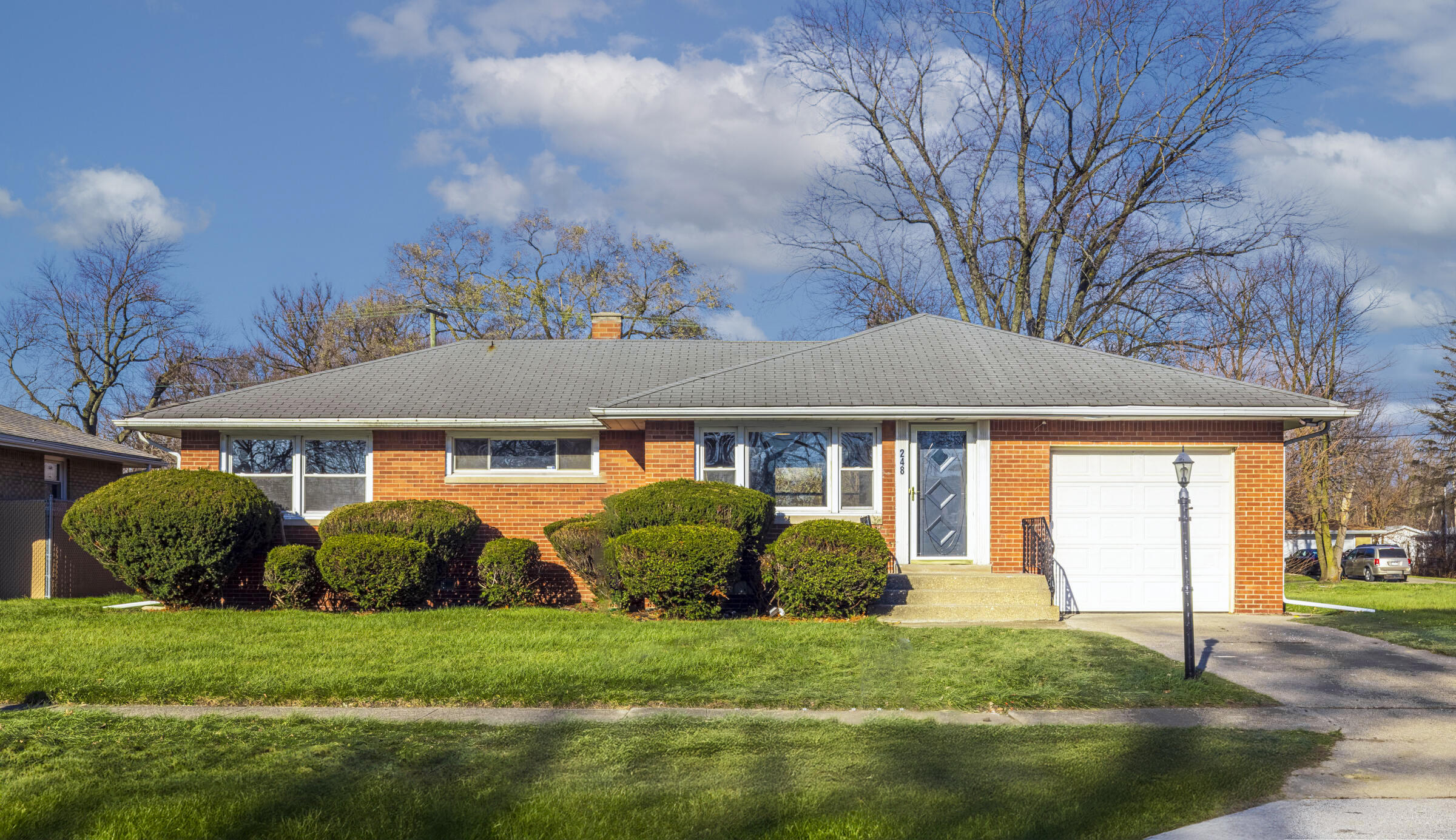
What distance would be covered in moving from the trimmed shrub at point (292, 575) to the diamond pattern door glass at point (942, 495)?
27.2 feet

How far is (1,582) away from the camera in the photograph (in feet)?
58.4

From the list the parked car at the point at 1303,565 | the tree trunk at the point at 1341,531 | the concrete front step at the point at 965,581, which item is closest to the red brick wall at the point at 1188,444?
the concrete front step at the point at 965,581

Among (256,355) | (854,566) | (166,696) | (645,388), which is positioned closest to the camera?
(166,696)

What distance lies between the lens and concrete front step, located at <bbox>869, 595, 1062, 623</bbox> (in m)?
13.0

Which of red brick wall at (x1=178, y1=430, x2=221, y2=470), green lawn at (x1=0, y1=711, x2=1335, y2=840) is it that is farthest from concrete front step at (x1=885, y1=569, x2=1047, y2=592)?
red brick wall at (x1=178, y1=430, x2=221, y2=470)

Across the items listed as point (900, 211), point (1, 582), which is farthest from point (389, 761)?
point (900, 211)

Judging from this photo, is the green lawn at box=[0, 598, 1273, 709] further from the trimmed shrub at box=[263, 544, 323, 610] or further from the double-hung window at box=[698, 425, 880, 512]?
the double-hung window at box=[698, 425, 880, 512]

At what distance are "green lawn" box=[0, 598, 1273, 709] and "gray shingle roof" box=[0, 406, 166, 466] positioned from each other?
744 cm

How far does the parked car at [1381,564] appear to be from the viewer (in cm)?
4147

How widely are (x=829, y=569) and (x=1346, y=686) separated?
17.7ft

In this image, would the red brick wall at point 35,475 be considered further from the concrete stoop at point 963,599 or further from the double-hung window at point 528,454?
the concrete stoop at point 963,599

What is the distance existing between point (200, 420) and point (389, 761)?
10.7 m

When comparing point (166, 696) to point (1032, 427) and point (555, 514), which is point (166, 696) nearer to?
point (555, 514)

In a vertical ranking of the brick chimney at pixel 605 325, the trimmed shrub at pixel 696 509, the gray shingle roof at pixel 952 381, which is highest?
the brick chimney at pixel 605 325
